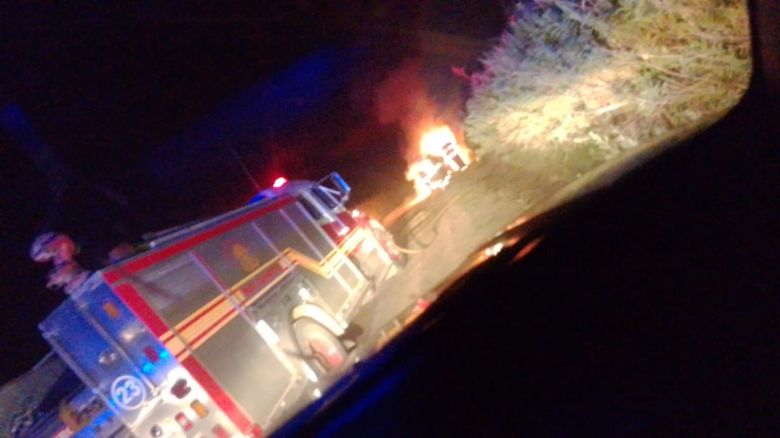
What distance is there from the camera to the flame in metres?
16.8

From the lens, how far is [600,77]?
7.62m

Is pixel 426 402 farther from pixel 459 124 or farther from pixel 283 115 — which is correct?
pixel 283 115

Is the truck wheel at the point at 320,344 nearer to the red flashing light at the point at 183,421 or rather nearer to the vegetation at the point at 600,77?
the red flashing light at the point at 183,421

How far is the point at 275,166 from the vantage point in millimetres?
23469

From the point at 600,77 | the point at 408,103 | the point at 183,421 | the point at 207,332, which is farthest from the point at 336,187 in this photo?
the point at 408,103

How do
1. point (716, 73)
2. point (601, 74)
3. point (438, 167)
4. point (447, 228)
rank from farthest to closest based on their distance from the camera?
point (438, 167) → point (447, 228) → point (601, 74) → point (716, 73)

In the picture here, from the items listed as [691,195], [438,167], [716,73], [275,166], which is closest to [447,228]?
[438,167]

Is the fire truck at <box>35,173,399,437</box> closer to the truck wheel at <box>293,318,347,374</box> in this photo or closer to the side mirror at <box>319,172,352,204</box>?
the truck wheel at <box>293,318,347,374</box>

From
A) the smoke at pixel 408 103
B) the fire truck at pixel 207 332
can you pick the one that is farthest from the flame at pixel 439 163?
the fire truck at pixel 207 332

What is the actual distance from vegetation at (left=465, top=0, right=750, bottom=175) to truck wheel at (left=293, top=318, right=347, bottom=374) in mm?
4586

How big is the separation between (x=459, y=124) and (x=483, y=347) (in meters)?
18.1

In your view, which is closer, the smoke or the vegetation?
the vegetation

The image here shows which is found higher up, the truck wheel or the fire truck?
the fire truck

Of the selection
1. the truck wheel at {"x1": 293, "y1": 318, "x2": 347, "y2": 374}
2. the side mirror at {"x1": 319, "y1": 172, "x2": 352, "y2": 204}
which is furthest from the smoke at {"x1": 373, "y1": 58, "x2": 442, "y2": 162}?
the truck wheel at {"x1": 293, "y1": 318, "x2": 347, "y2": 374}
